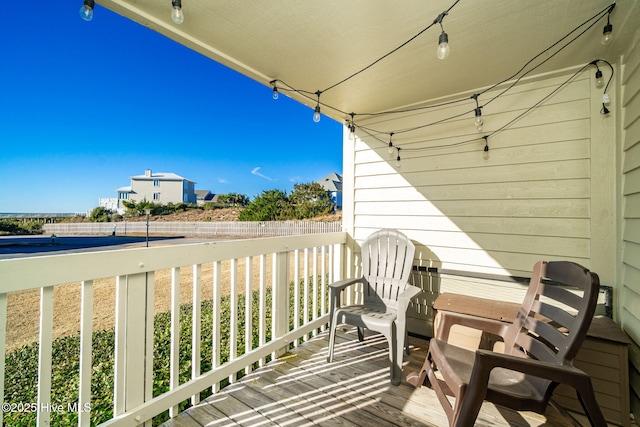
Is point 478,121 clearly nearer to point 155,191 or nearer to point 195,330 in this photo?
point 195,330

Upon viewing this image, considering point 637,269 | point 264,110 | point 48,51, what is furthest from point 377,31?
point 264,110

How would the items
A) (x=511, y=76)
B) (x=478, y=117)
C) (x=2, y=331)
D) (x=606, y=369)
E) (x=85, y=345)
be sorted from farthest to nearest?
(x=478, y=117), (x=511, y=76), (x=606, y=369), (x=85, y=345), (x=2, y=331)

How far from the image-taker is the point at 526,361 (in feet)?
3.71

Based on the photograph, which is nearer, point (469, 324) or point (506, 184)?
point (469, 324)

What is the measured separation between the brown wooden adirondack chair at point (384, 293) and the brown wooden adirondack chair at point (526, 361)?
37cm

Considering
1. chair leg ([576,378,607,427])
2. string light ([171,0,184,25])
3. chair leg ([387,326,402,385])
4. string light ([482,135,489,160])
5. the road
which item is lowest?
chair leg ([387,326,402,385])

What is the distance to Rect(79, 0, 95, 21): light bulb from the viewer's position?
49.8 inches

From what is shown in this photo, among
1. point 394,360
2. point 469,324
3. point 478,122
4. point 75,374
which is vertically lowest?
point 75,374

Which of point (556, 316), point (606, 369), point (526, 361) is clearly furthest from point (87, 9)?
point (606, 369)

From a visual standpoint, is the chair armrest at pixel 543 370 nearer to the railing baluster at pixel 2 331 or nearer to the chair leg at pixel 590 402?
the chair leg at pixel 590 402

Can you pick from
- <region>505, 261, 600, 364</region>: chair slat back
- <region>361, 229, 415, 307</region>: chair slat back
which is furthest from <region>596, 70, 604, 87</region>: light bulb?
<region>361, 229, 415, 307</region>: chair slat back

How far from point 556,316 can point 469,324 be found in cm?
44

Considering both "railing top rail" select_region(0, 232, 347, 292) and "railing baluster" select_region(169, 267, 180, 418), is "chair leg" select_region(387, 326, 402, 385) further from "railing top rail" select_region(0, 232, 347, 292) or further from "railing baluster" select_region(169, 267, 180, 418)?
"railing baluster" select_region(169, 267, 180, 418)

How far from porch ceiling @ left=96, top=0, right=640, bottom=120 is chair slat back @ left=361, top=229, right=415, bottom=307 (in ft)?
4.85
